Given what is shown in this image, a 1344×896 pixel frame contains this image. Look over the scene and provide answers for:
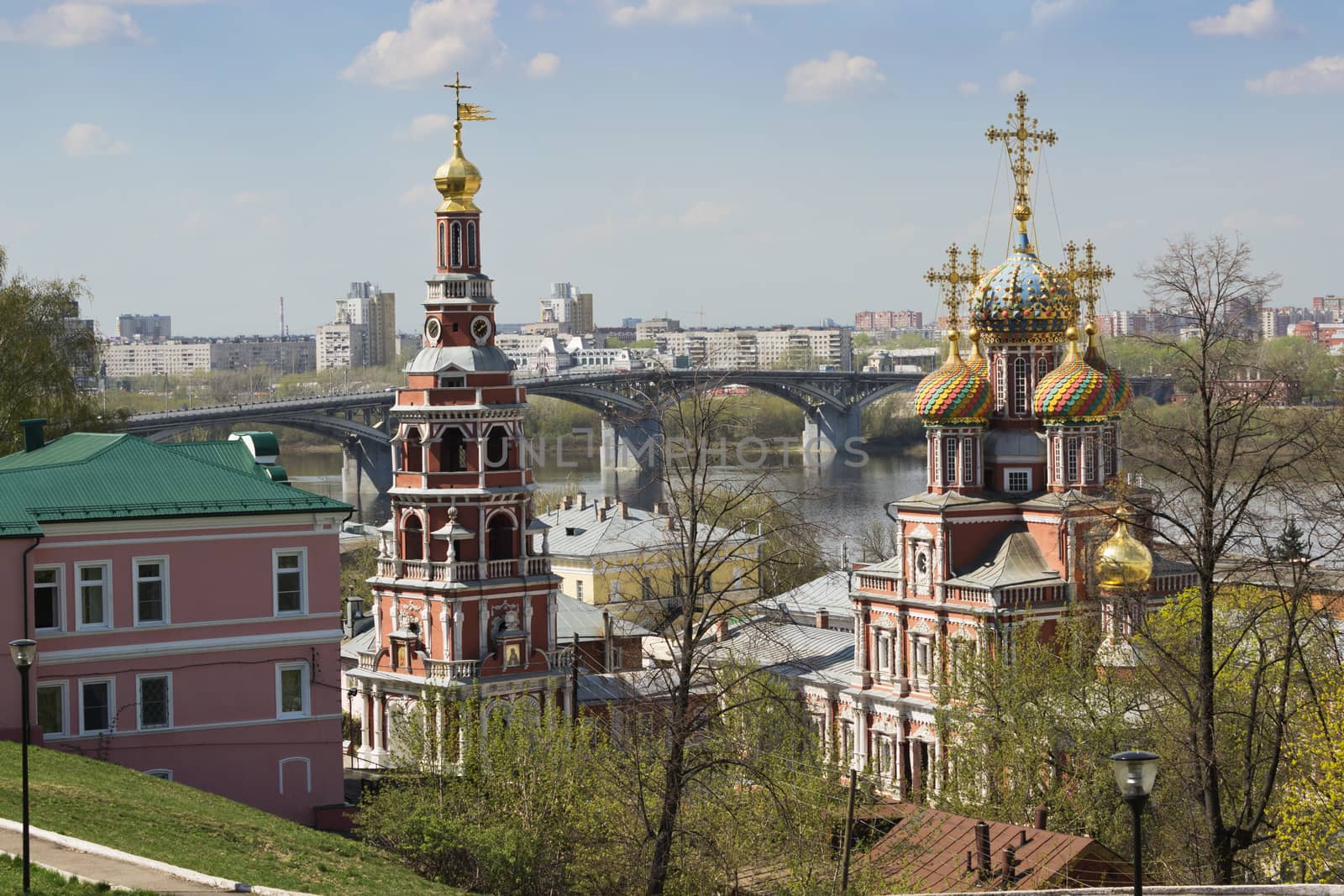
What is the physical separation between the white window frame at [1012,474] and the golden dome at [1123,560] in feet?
11.1

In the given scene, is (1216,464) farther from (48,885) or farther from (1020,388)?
(1020,388)

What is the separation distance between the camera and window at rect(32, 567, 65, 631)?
24219 millimetres

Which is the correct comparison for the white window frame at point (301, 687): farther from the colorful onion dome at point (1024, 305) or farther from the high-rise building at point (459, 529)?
the colorful onion dome at point (1024, 305)

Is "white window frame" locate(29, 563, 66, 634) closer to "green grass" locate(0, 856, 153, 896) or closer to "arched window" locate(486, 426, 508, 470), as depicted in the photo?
"arched window" locate(486, 426, 508, 470)

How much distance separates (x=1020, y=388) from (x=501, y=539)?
8.75 m

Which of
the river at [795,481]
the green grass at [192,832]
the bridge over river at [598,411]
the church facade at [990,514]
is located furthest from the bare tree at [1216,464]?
the bridge over river at [598,411]

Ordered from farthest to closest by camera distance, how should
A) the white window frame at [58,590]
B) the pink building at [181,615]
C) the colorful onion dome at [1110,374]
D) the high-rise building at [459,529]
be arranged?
the colorful onion dome at [1110,374]
the high-rise building at [459,529]
the pink building at [181,615]
the white window frame at [58,590]

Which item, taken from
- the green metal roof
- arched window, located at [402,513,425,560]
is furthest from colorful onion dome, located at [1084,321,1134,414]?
the green metal roof

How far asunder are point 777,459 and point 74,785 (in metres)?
89.6

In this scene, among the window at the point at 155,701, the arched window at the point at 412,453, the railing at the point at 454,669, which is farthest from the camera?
the arched window at the point at 412,453

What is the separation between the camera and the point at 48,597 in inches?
957

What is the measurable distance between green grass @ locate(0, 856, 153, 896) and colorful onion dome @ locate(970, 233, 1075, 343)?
73.3ft

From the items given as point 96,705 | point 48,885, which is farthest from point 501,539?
point 48,885

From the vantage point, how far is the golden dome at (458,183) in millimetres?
31859
